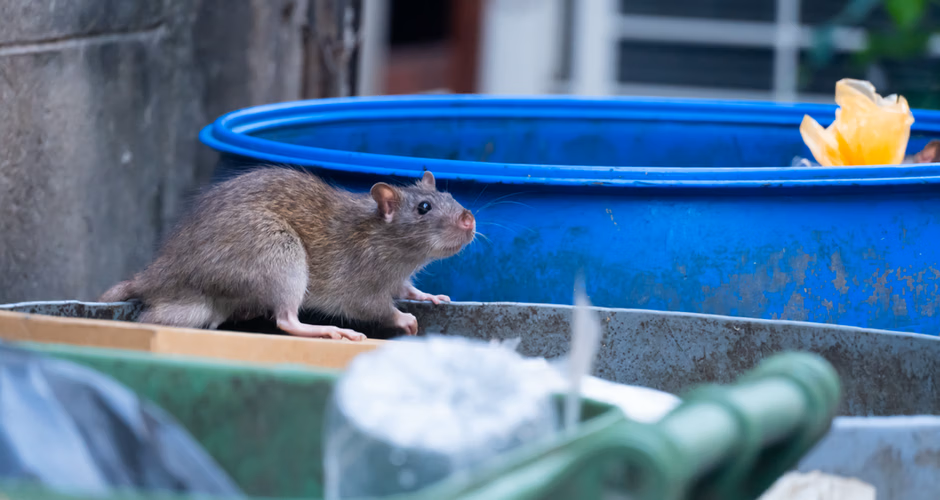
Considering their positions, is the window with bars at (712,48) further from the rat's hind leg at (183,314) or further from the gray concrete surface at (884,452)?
the gray concrete surface at (884,452)

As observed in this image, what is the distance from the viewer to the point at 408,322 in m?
1.94

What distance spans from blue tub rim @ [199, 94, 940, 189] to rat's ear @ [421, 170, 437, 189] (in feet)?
0.05

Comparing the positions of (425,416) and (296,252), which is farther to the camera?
(296,252)

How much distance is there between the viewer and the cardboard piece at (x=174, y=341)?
126 centimetres

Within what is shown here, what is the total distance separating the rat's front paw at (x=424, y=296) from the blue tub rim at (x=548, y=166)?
0.26 m

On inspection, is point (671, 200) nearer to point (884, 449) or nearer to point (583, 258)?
point (583, 258)

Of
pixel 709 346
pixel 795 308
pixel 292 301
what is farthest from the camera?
pixel 292 301

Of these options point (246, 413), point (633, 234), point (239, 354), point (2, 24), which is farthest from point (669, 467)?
point (2, 24)

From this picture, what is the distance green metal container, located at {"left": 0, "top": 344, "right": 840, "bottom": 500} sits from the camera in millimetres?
627

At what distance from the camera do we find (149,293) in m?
1.97

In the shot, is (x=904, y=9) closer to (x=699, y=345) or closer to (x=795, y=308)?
(x=795, y=308)

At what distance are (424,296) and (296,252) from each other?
294 mm

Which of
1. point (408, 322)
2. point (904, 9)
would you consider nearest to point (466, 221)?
point (408, 322)

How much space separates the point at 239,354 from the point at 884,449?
802 millimetres
